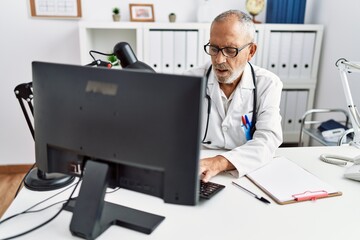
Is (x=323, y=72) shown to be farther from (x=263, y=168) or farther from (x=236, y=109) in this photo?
(x=263, y=168)

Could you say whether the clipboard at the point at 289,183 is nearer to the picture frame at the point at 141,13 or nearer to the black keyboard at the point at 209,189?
the black keyboard at the point at 209,189

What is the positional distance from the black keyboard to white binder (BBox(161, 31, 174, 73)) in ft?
4.73

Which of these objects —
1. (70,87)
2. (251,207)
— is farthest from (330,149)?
(70,87)

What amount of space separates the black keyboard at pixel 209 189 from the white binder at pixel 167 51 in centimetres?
144

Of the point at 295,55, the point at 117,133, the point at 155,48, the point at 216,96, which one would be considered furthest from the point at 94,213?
the point at 295,55

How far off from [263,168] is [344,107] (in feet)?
4.81

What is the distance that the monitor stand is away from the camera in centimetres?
86

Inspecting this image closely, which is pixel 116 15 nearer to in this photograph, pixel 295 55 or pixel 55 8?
pixel 55 8

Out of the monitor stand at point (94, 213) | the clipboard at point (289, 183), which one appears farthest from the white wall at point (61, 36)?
the monitor stand at point (94, 213)

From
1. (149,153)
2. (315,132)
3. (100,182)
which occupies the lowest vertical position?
(315,132)

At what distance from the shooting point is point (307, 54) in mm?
2578

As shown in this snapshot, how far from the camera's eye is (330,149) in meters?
1.56

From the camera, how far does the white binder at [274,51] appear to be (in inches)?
98.6

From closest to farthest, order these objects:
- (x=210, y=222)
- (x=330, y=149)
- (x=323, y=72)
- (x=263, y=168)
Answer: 1. (x=210, y=222)
2. (x=263, y=168)
3. (x=330, y=149)
4. (x=323, y=72)
